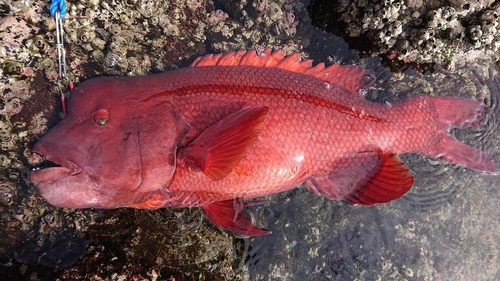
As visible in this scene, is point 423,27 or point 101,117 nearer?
point 101,117

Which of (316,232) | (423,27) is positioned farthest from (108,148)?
(423,27)

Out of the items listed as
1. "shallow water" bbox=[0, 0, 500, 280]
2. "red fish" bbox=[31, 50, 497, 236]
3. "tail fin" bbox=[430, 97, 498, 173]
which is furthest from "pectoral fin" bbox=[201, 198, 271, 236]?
"tail fin" bbox=[430, 97, 498, 173]

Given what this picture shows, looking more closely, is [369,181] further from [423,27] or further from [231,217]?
[423,27]

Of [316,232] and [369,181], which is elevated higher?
[369,181]

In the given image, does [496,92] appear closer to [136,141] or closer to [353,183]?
[353,183]

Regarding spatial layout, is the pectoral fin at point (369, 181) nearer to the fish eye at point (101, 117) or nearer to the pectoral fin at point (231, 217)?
the pectoral fin at point (231, 217)

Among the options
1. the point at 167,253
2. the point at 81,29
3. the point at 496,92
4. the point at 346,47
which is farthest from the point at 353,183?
the point at 81,29
